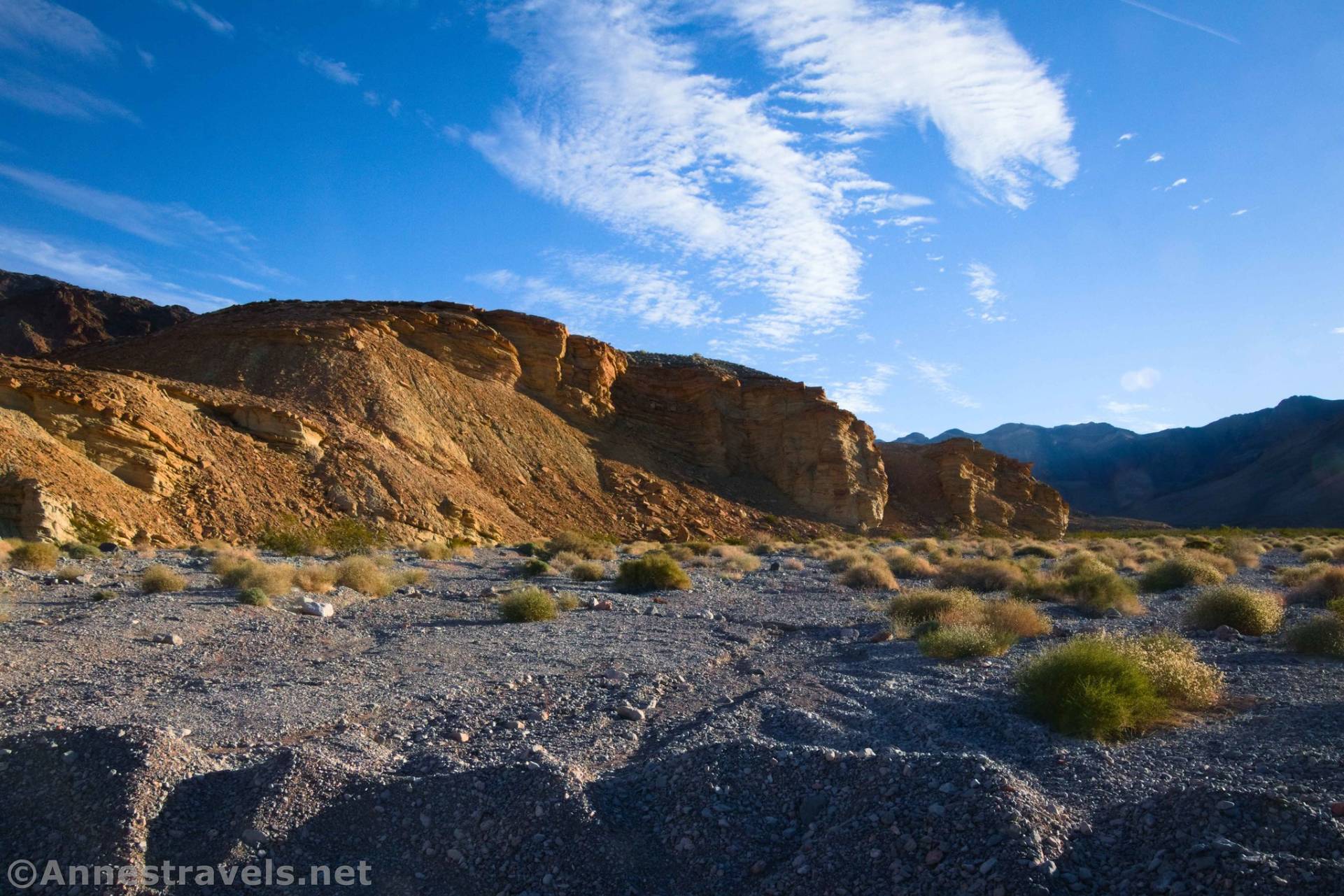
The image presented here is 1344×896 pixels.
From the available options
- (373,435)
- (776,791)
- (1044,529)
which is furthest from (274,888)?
(1044,529)

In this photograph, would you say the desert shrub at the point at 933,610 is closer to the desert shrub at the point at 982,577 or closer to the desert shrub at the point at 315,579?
the desert shrub at the point at 982,577

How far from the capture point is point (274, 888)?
423 centimetres

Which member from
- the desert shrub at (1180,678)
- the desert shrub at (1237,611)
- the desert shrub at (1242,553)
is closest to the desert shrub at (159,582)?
the desert shrub at (1180,678)

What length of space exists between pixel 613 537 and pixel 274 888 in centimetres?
3373

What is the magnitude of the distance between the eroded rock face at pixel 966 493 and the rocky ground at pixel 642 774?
49911 millimetres

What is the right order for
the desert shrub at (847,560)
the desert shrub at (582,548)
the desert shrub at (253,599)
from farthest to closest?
the desert shrub at (582,548)
the desert shrub at (847,560)
the desert shrub at (253,599)

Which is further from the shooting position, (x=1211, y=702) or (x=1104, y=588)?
(x=1104, y=588)

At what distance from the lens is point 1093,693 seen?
642 centimetres

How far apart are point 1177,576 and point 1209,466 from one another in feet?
377

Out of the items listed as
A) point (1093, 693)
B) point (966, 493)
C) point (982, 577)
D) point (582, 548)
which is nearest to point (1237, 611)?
point (1093, 693)

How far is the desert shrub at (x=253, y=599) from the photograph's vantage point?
1236cm

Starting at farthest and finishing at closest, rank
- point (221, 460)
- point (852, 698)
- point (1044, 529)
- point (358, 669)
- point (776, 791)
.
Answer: point (1044, 529) → point (221, 460) → point (358, 669) → point (852, 698) → point (776, 791)

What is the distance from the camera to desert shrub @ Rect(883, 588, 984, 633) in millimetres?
11766

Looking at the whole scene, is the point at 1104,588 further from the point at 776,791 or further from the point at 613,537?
the point at 613,537
